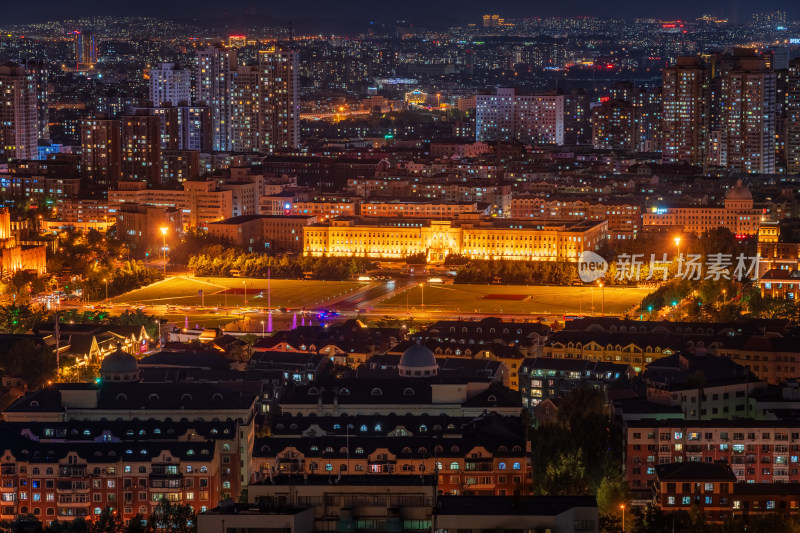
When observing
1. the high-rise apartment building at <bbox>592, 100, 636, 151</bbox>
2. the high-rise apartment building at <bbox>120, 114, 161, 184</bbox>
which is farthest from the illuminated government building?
the high-rise apartment building at <bbox>592, 100, 636, 151</bbox>

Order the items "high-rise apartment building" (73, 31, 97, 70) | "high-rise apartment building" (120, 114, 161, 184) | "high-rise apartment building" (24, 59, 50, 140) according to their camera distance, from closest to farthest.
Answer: "high-rise apartment building" (120, 114, 161, 184) → "high-rise apartment building" (24, 59, 50, 140) → "high-rise apartment building" (73, 31, 97, 70)

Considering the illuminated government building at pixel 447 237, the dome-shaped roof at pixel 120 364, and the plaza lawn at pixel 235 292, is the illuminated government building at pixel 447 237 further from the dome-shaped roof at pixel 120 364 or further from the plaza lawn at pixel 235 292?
the dome-shaped roof at pixel 120 364

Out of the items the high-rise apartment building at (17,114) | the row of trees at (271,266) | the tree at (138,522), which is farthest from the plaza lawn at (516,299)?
the high-rise apartment building at (17,114)

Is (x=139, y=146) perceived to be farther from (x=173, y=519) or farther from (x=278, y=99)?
(x=173, y=519)

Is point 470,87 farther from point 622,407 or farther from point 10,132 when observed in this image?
point 622,407

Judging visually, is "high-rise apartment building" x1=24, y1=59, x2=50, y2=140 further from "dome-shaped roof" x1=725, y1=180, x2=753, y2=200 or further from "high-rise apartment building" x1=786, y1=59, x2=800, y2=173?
"dome-shaped roof" x1=725, y1=180, x2=753, y2=200

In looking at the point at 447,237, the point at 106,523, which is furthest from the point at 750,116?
the point at 106,523
